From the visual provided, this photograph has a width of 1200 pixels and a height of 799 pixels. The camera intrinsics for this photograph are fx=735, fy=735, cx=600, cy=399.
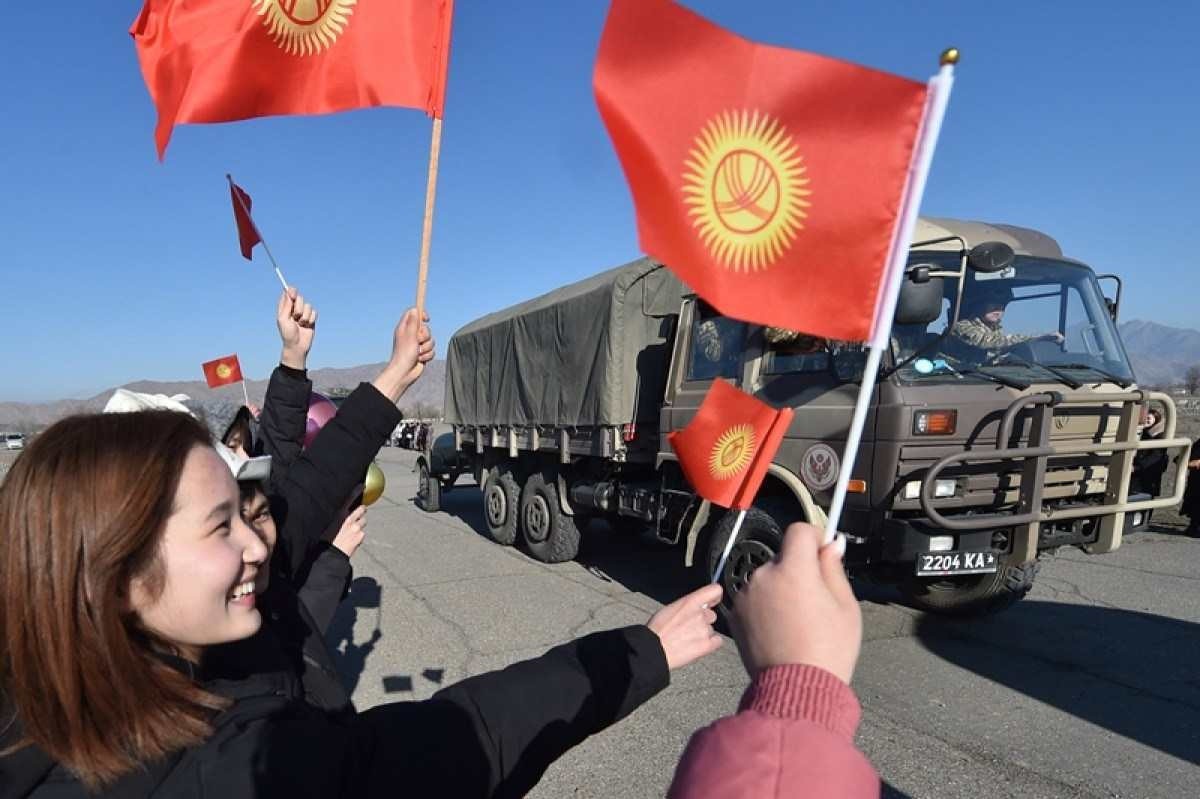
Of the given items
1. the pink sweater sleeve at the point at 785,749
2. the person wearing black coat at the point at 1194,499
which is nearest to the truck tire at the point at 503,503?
the person wearing black coat at the point at 1194,499

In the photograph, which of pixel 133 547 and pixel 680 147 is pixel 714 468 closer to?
pixel 680 147

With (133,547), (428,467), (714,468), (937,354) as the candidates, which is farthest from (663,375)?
(428,467)

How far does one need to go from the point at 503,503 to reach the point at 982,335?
627 centimetres

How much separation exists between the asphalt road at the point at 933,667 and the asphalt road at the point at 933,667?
0.5 inches

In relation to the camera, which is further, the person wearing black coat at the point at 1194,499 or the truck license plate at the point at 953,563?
the person wearing black coat at the point at 1194,499

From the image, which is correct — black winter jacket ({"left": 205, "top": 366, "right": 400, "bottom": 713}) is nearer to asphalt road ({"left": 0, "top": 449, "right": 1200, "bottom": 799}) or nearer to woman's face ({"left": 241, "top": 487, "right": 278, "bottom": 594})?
woman's face ({"left": 241, "top": 487, "right": 278, "bottom": 594})

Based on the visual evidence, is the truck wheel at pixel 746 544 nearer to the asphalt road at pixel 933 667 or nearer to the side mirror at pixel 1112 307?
the asphalt road at pixel 933 667

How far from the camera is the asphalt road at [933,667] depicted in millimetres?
3475

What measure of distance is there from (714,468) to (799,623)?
1.31m

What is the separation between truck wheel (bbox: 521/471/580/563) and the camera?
825 cm

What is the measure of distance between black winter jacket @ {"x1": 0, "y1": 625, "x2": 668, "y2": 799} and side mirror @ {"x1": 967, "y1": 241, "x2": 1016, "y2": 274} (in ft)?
12.1

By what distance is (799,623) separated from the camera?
3.14ft

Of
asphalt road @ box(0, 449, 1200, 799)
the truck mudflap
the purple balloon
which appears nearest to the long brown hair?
asphalt road @ box(0, 449, 1200, 799)

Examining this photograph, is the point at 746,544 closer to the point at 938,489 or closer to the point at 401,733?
the point at 938,489
